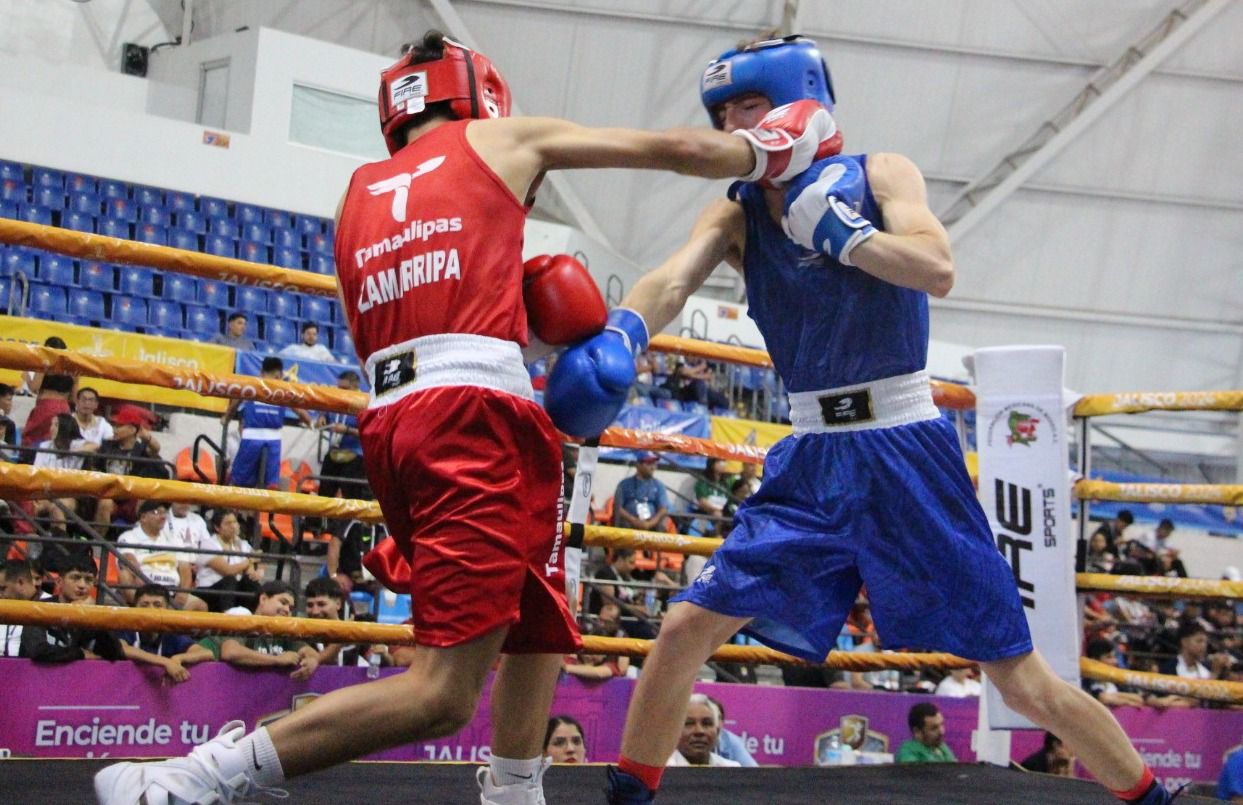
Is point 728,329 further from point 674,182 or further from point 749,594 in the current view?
point 749,594

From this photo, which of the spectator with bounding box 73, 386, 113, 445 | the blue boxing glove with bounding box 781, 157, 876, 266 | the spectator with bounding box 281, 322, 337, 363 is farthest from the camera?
the spectator with bounding box 281, 322, 337, 363

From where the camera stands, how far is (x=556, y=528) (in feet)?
7.45

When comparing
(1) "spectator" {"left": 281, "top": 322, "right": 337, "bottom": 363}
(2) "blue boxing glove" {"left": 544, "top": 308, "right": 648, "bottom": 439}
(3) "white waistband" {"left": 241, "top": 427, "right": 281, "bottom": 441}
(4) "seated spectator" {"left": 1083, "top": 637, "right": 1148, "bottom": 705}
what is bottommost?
(4) "seated spectator" {"left": 1083, "top": 637, "right": 1148, "bottom": 705}

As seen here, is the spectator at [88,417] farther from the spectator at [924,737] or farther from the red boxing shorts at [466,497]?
the red boxing shorts at [466,497]

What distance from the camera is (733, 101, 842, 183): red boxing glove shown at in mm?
2398

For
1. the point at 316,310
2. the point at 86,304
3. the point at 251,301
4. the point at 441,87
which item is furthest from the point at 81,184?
Result: the point at 441,87

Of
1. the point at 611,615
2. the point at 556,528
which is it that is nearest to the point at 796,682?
the point at 611,615

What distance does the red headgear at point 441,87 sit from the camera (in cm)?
231

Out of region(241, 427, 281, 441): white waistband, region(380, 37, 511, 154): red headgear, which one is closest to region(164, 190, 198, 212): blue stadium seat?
region(241, 427, 281, 441): white waistband

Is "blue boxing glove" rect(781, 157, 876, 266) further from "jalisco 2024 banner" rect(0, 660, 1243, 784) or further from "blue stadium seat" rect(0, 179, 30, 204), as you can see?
"blue stadium seat" rect(0, 179, 30, 204)

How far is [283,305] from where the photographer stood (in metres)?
12.7

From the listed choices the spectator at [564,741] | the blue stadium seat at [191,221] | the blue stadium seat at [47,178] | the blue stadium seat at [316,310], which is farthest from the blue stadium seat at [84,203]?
the spectator at [564,741]

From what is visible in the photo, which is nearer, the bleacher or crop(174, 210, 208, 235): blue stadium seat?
the bleacher

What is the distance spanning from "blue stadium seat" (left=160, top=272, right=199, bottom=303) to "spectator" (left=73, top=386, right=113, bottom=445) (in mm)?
5109
